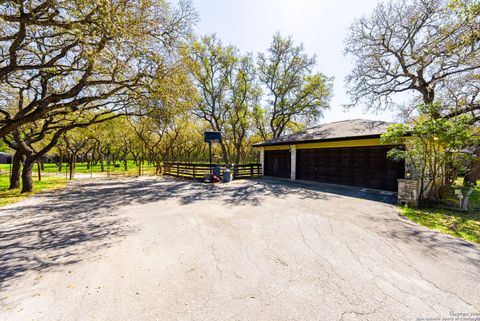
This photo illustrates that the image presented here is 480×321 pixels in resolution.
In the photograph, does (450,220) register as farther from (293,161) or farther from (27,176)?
(27,176)

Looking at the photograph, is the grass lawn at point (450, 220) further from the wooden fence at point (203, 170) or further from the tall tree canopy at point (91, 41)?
the wooden fence at point (203, 170)

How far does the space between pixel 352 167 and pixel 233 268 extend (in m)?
10.2

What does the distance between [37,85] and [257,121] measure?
66.1ft

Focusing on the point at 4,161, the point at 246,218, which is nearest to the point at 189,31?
the point at 246,218

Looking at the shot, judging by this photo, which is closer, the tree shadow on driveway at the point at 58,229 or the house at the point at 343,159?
the tree shadow on driveway at the point at 58,229

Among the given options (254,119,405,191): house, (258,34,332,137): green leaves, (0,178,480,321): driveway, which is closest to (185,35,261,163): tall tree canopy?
(258,34,332,137): green leaves

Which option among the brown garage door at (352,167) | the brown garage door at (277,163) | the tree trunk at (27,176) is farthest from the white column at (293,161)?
the tree trunk at (27,176)

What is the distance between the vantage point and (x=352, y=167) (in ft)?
36.0

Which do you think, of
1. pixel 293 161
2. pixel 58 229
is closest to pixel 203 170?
pixel 293 161

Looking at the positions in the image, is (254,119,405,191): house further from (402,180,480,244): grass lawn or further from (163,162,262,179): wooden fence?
(402,180,480,244): grass lawn

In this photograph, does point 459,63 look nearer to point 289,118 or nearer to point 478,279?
point 478,279

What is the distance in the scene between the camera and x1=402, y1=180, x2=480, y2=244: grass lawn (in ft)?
15.6

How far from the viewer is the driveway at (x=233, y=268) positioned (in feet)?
7.51

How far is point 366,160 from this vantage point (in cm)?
1036
